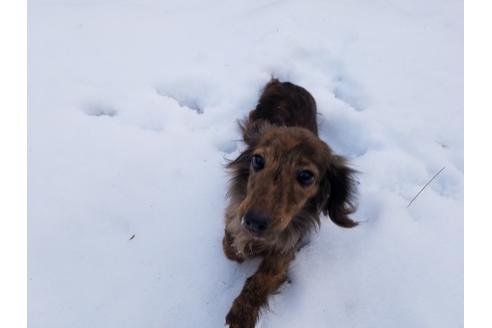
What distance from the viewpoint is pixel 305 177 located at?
192 cm

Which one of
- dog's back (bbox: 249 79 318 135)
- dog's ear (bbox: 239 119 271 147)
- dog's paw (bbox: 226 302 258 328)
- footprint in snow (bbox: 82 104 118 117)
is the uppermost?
dog's ear (bbox: 239 119 271 147)

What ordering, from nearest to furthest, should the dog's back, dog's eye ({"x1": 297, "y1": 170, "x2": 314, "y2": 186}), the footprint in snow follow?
dog's eye ({"x1": 297, "y1": 170, "x2": 314, "y2": 186}), the dog's back, the footprint in snow

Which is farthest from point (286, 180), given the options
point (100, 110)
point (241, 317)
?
point (100, 110)

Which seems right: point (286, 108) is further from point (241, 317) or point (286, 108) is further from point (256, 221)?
point (241, 317)

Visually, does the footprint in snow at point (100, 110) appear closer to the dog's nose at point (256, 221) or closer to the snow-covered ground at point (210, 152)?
the snow-covered ground at point (210, 152)

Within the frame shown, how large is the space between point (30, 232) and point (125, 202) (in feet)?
1.88

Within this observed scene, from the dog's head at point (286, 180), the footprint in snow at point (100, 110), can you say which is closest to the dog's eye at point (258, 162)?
the dog's head at point (286, 180)

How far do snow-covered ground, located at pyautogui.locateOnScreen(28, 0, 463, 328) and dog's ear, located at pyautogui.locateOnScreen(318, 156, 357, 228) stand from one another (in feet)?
1.13

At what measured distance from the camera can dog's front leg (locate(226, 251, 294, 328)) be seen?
6.44 ft

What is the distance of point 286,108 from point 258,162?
0.94 meters

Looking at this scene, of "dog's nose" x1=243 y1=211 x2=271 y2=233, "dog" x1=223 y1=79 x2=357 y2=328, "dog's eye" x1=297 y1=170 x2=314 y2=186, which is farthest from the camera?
"dog's eye" x1=297 y1=170 x2=314 y2=186

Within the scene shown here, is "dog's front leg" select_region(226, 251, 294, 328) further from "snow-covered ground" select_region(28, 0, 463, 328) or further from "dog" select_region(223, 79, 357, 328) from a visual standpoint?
"snow-covered ground" select_region(28, 0, 463, 328)

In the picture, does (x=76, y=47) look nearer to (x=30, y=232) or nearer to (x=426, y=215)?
(x=30, y=232)

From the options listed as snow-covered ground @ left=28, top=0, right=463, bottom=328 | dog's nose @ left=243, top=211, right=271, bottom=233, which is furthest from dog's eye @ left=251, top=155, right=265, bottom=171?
snow-covered ground @ left=28, top=0, right=463, bottom=328
